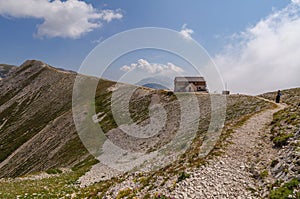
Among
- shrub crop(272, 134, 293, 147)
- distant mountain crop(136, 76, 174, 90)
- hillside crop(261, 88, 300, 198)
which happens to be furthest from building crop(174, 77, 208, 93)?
shrub crop(272, 134, 293, 147)

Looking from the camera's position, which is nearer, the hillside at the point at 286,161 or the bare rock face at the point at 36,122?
the hillside at the point at 286,161

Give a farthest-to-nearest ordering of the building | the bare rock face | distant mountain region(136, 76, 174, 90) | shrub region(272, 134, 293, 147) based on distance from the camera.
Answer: the building
the bare rock face
distant mountain region(136, 76, 174, 90)
shrub region(272, 134, 293, 147)

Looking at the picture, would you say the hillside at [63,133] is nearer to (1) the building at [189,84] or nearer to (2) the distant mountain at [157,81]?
(2) the distant mountain at [157,81]

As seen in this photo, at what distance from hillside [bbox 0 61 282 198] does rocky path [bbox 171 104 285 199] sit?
1.31 m

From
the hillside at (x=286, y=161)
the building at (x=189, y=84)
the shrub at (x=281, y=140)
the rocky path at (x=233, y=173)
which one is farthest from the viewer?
the building at (x=189, y=84)

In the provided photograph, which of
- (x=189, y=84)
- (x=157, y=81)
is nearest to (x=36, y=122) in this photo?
(x=189, y=84)

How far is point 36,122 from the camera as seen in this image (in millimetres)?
107812

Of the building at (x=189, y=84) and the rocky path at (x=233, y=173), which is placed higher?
the building at (x=189, y=84)

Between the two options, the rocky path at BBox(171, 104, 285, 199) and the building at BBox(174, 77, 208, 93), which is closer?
the rocky path at BBox(171, 104, 285, 199)

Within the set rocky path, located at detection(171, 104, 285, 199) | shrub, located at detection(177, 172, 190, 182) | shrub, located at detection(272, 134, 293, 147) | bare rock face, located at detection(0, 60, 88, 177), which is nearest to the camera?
rocky path, located at detection(171, 104, 285, 199)

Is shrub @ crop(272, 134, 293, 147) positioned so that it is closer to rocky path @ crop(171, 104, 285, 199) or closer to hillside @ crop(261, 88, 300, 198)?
hillside @ crop(261, 88, 300, 198)

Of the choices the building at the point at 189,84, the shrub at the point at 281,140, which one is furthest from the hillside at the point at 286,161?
the building at the point at 189,84

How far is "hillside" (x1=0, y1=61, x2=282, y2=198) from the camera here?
23.3 metres

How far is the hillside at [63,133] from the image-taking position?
2333 cm
